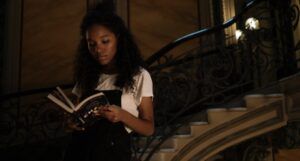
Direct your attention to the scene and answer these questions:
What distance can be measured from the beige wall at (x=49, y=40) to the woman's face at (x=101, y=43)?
541 centimetres

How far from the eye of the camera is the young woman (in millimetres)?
1607

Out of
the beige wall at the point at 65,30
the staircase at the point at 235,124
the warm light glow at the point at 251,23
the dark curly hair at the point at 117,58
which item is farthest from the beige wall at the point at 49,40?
the dark curly hair at the point at 117,58

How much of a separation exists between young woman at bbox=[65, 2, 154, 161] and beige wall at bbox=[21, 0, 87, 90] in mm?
5354

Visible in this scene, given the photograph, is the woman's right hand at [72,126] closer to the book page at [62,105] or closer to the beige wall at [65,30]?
the book page at [62,105]

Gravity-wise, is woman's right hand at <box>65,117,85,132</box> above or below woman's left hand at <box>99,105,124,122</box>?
below

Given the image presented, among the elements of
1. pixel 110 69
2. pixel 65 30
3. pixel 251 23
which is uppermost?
pixel 65 30

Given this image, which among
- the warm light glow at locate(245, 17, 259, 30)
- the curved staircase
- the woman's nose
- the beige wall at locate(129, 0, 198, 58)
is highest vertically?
the beige wall at locate(129, 0, 198, 58)

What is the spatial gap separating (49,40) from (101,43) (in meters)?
5.78

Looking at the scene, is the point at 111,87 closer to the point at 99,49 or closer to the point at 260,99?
the point at 99,49

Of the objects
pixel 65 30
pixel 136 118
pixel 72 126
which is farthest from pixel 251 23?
pixel 72 126

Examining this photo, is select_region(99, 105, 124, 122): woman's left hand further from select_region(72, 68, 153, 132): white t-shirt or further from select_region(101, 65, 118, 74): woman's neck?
select_region(101, 65, 118, 74): woman's neck

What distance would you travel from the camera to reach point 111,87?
70.1 inches

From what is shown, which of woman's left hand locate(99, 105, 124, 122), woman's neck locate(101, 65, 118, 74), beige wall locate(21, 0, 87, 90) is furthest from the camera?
beige wall locate(21, 0, 87, 90)

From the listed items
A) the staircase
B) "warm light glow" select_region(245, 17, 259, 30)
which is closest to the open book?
the staircase
